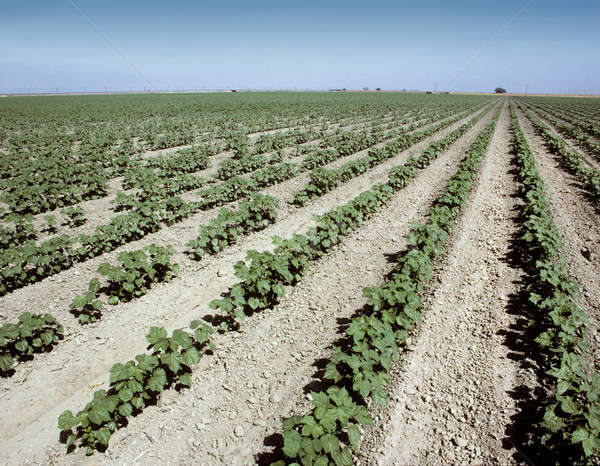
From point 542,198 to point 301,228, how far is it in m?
7.28

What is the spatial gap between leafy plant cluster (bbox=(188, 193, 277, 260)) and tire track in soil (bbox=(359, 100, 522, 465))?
4.75m

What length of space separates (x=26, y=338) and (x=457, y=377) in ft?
20.8

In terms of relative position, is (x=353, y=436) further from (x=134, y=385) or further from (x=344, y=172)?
(x=344, y=172)

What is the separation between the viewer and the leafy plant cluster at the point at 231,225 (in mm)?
7750

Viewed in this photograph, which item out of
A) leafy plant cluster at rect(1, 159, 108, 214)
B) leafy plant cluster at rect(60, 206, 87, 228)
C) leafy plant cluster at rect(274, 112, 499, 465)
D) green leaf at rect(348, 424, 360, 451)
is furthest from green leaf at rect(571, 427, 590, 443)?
leafy plant cluster at rect(1, 159, 108, 214)

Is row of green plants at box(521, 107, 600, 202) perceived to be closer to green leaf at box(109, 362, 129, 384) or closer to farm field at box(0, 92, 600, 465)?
farm field at box(0, 92, 600, 465)

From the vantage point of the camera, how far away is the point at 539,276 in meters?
6.12

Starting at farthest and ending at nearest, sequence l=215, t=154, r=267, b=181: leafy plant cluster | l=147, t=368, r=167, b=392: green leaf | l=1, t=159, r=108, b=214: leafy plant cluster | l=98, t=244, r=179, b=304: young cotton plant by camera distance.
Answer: l=215, t=154, r=267, b=181: leafy plant cluster
l=1, t=159, r=108, b=214: leafy plant cluster
l=98, t=244, r=179, b=304: young cotton plant
l=147, t=368, r=167, b=392: green leaf

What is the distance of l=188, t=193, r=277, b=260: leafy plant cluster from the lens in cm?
775

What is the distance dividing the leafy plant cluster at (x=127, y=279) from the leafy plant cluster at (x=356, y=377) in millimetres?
3963

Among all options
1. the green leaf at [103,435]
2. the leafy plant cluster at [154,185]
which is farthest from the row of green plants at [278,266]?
the leafy plant cluster at [154,185]

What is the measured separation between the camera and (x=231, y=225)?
8.98 m

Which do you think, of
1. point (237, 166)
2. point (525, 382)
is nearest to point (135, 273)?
point (525, 382)

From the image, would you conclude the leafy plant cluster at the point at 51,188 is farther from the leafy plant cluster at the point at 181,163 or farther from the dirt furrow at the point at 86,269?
the dirt furrow at the point at 86,269
